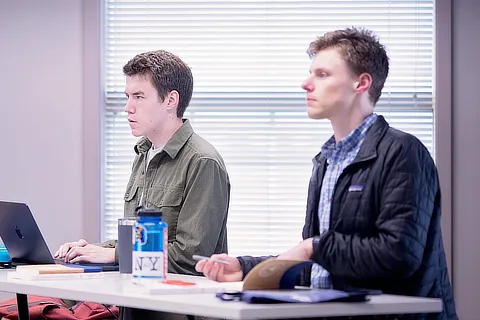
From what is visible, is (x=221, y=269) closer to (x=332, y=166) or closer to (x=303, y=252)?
(x=303, y=252)

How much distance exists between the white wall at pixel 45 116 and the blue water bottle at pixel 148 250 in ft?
6.95

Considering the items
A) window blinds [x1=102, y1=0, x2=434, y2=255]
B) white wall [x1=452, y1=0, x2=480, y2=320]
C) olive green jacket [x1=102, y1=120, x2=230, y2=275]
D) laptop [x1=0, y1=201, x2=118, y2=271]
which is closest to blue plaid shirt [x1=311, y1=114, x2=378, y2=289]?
olive green jacket [x1=102, y1=120, x2=230, y2=275]

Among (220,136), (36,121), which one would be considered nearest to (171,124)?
(220,136)

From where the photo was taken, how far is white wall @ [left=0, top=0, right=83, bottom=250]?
14.1 feet

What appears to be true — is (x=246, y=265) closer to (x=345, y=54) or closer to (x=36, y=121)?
(x=345, y=54)

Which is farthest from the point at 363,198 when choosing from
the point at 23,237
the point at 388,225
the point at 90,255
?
the point at 23,237

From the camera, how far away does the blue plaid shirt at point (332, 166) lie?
2.29m

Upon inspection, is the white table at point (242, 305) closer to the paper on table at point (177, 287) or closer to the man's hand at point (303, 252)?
the paper on table at point (177, 287)

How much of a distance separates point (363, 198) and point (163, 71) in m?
1.19

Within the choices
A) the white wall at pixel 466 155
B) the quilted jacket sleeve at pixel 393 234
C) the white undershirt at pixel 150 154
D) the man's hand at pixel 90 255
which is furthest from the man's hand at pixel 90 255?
the white wall at pixel 466 155

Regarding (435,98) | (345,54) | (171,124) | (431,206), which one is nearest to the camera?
(431,206)

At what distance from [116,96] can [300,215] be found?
1159 mm

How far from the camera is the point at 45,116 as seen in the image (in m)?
4.34

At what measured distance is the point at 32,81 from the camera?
435 centimetres
